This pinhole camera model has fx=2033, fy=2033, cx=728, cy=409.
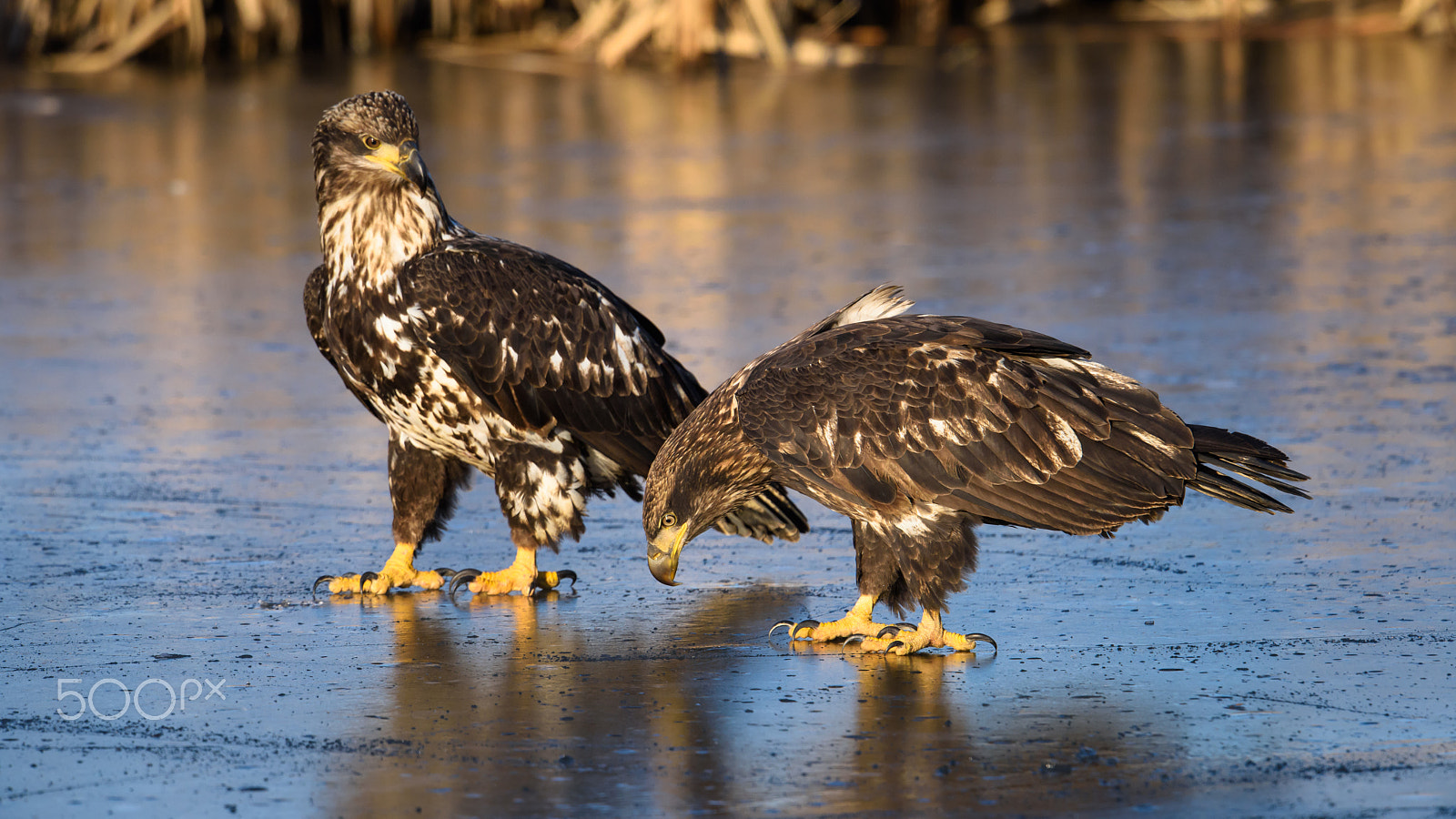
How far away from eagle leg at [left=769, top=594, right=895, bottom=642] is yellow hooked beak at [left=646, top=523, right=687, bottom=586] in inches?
17.3

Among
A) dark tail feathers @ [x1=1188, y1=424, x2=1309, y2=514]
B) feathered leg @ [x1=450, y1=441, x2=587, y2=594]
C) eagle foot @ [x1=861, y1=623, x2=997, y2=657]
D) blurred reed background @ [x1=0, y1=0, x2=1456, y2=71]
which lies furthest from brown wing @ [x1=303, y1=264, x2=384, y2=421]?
blurred reed background @ [x1=0, y1=0, x2=1456, y2=71]

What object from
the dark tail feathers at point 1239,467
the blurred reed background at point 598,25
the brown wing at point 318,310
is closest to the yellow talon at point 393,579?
the brown wing at point 318,310

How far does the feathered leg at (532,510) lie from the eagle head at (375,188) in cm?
78

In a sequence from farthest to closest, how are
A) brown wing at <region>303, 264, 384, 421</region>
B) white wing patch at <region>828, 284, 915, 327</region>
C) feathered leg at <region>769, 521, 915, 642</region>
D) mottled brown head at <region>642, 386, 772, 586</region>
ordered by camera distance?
brown wing at <region>303, 264, 384, 421</region> < white wing patch at <region>828, 284, 915, 327</region> < feathered leg at <region>769, 521, 915, 642</region> < mottled brown head at <region>642, 386, 772, 586</region>

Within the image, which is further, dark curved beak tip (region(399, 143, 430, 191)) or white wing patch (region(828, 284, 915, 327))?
dark curved beak tip (region(399, 143, 430, 191))

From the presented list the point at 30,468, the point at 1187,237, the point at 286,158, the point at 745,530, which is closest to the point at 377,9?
the point at 286,158

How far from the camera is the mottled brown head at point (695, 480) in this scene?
18.5 feet

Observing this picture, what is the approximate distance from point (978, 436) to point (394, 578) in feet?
6.82

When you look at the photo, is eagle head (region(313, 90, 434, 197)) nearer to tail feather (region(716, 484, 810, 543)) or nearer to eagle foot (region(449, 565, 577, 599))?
eagle foot (region(449, 565, 577, 599))

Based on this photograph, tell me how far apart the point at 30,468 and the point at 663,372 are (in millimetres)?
2784

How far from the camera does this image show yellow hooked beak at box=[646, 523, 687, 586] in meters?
5.64

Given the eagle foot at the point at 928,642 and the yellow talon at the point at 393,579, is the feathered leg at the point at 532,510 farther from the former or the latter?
the eagle foot at the point at 928,642

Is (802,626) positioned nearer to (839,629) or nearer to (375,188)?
(839,629)

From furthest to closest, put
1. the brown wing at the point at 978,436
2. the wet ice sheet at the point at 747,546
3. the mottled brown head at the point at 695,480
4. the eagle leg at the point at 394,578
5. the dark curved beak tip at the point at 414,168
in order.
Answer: the dark curved beak tip at the point at 414,168, the eagle leg at the point at 394,578, the mottled brown head at the point at 695,480, the brown wing at the point at 978,436, the wet ice sheet at the point at 747,546
